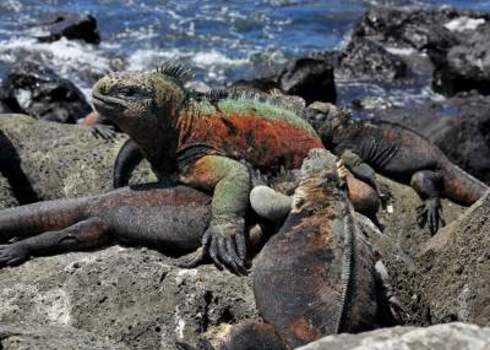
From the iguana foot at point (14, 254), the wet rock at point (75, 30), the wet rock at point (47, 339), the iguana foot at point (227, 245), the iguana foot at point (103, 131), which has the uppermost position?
the wet rock at point (47, 339)

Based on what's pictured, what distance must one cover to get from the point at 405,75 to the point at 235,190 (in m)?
13.0

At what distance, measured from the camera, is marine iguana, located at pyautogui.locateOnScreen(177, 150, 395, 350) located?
412 centimetres

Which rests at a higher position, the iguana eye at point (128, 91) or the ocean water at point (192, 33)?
the iguana eye at point (128, 91)

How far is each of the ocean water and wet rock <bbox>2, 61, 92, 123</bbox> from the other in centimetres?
177

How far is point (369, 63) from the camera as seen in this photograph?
1789 centimetres

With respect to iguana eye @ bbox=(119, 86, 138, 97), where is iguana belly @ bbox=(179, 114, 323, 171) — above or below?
below

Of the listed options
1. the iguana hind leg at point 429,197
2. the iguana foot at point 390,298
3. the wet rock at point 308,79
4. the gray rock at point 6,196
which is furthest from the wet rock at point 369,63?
the iguana foot at point 390,298

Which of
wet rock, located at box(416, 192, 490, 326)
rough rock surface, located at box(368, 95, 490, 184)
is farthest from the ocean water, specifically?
wet rock, located at box(416, 192, 490, 326)

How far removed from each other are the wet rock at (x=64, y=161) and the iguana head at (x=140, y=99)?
35.9 inches

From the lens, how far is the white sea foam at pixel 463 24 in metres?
20.6

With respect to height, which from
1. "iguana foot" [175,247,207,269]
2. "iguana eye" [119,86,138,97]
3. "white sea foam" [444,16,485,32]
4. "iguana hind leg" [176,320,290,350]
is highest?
"iguana eye" [119,86,138,97]

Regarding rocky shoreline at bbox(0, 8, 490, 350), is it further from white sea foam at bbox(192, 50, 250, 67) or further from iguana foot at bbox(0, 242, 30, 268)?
white sea foam at bbox(192, 50, 250, 67)

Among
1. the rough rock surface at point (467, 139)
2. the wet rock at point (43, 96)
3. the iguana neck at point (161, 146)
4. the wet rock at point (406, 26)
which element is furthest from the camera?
the wet rock at point (406, 26)

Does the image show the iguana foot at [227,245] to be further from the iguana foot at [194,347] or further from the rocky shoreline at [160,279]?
the iguana foot at [194,347]
